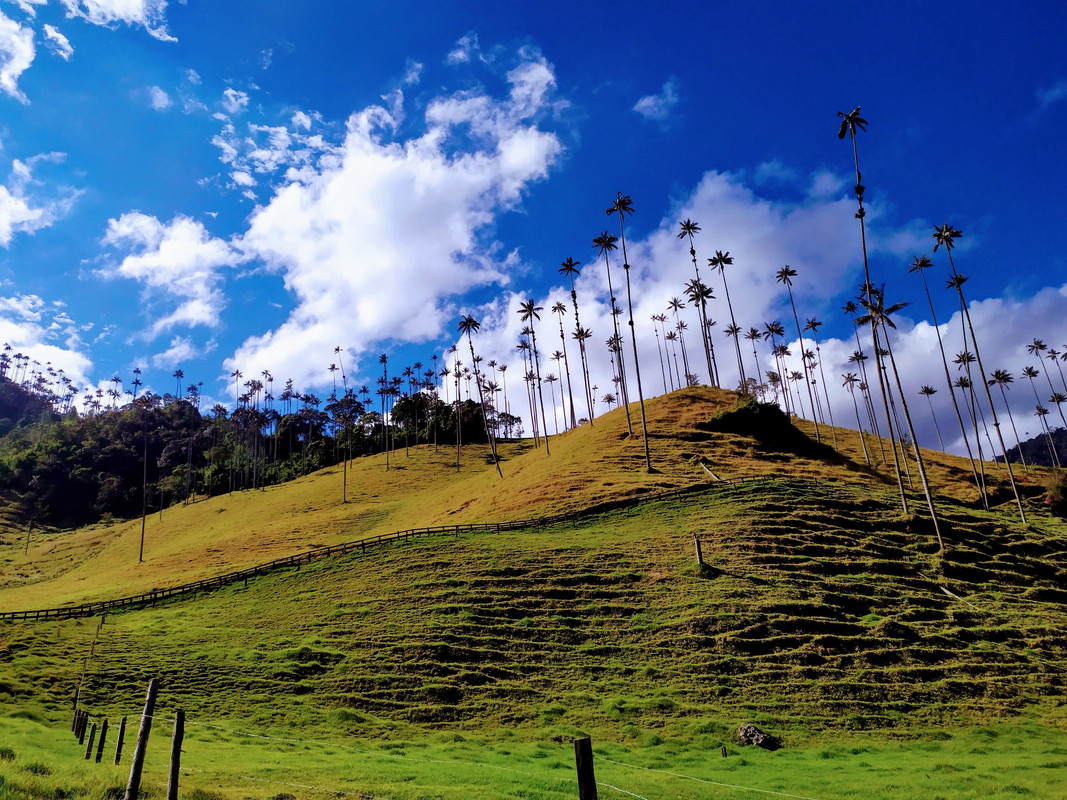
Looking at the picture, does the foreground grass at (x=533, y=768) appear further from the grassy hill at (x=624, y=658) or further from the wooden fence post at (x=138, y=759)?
the wooden fence post at (x=138, y=759)

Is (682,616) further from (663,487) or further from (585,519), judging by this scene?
(663,487)

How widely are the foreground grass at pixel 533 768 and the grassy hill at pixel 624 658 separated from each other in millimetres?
166

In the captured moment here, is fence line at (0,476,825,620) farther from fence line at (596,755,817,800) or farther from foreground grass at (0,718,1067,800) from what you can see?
fence line at (596,755,817,800)

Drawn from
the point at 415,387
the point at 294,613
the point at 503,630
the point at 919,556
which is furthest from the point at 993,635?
the point at 415,387

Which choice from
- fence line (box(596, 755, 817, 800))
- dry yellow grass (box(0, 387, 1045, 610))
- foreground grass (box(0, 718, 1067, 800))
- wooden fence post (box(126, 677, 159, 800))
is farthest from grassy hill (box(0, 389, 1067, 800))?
dry yellow grass (box(0, 387, 1045, 610))

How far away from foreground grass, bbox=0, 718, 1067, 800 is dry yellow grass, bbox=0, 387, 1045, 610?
35006 millimetres

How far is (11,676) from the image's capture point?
32.3 metres

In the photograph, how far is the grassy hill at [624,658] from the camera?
2142 centimetres

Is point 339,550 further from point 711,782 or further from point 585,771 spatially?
point 585,771

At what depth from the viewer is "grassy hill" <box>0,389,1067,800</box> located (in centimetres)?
2142

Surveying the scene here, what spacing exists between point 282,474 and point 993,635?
485ft

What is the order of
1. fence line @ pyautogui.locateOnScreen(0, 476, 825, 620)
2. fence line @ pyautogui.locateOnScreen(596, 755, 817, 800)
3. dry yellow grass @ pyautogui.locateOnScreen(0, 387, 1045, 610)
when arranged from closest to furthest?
fence line @ pyautogui.locateOnScreen(596, 755, 817, 800), fence line @ pyautogui.locateOnScreen(0, 476, 825, 620), dry yellow grass @ pyautogui.locateOnScreen(0, 387, 1045, 610)

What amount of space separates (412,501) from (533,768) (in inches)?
3052

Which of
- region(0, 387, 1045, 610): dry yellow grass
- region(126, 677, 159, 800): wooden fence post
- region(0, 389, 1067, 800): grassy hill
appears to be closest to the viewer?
region(126, 677, 159, 800): wooden fence post
